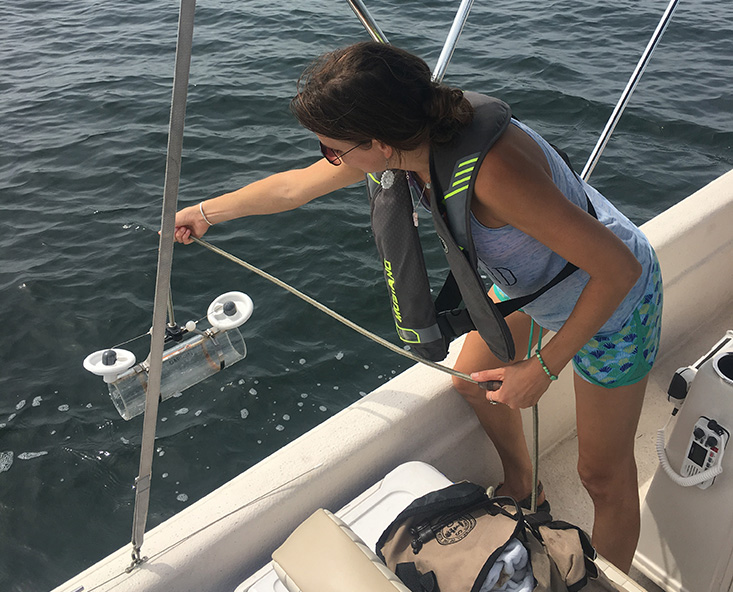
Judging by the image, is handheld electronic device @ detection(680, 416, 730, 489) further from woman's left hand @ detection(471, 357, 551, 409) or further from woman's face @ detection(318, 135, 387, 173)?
woman's face @ detection(318, 135, 387, 173)

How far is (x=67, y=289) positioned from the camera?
12.9ft

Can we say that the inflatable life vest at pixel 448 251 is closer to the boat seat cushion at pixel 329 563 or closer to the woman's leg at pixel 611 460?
the woman's leg at pixel 611 460

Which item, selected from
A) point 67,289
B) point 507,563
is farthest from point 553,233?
point 67,289

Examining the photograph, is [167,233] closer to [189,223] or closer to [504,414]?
[189,223]

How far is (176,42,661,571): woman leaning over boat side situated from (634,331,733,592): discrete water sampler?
122 millimetres

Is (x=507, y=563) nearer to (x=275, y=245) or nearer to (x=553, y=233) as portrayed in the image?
(x=553, y=233)

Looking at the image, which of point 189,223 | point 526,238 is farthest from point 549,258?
point 189,223

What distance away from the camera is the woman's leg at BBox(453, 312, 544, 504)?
1.84m

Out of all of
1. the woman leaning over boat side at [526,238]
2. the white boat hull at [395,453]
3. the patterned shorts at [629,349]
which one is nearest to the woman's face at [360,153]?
the woman leaning over boat side at [526,238]

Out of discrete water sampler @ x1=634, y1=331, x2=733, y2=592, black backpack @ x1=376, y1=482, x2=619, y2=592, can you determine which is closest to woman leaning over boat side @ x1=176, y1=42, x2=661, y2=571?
discrete water sampler @ x1=634, y1=331, x2=733, y2=592

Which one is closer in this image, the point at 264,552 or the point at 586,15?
the point at 264,552

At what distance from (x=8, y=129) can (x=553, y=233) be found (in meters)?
5.71

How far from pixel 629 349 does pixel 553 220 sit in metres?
0.52

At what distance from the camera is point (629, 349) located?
1.53m
